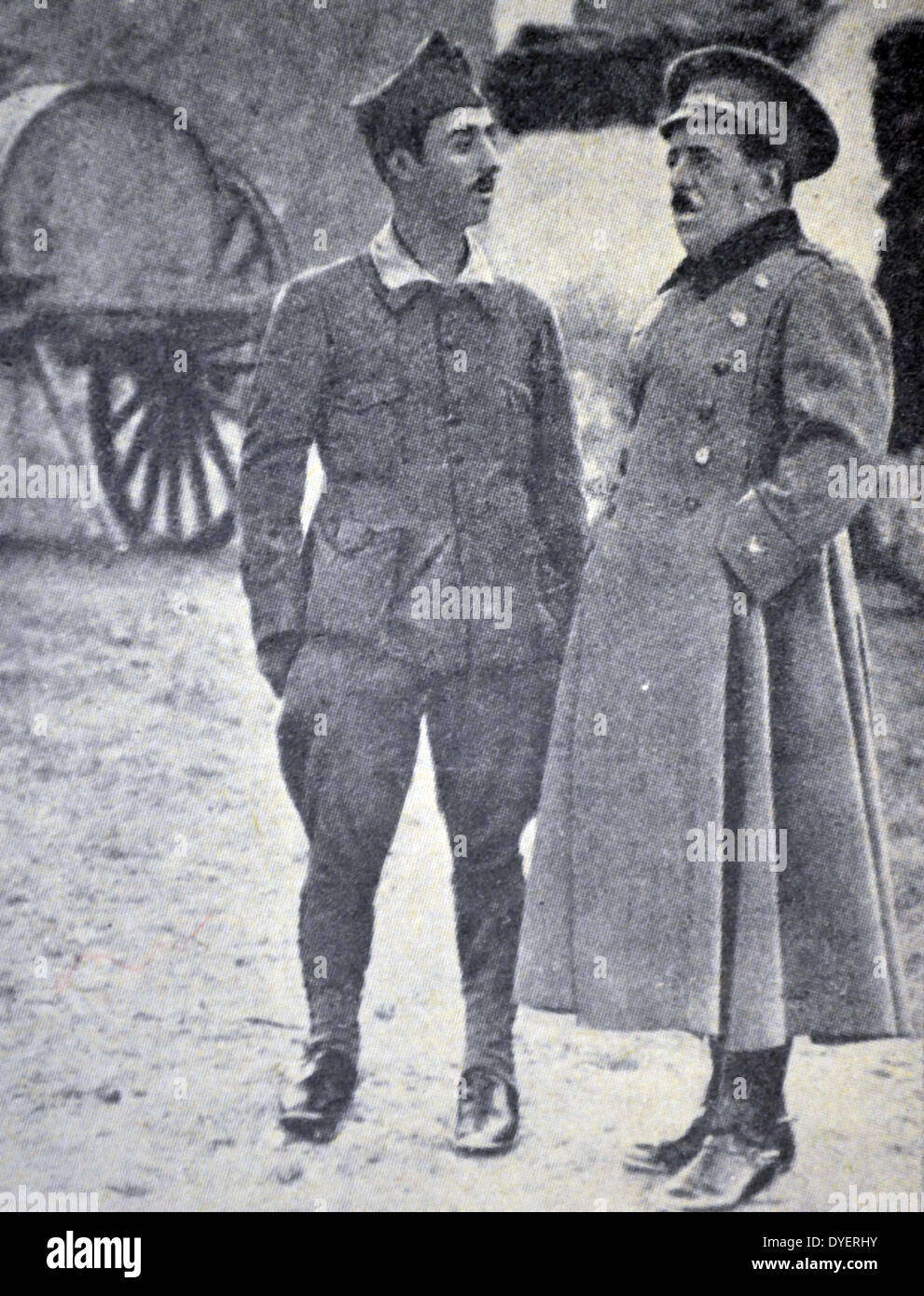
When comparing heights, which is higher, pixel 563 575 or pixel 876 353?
pixel 876 353

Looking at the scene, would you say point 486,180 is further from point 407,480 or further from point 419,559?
point 419,559

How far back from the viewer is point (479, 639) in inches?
157

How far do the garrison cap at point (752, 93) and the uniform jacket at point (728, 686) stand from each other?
0.23 meters

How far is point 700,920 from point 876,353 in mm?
1367

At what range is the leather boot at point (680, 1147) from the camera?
3.93 m

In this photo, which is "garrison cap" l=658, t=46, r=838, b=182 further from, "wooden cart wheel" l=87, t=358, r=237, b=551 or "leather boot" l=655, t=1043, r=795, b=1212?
Result: "leather boot" l=655, t=1043, r=795, b=1212

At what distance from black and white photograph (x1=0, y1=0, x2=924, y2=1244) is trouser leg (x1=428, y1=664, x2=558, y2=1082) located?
1 centimetres

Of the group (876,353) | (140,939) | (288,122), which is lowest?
(140,939)

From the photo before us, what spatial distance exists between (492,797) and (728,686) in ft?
2.01

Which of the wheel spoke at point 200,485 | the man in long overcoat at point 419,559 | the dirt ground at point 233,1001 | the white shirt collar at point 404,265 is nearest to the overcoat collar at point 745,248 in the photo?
the man in long overcoat at point 419,559

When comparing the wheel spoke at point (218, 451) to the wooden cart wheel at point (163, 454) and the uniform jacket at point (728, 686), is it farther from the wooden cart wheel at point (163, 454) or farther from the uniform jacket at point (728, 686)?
the uniform jacket at point (728, 686)

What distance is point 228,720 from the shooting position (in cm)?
407

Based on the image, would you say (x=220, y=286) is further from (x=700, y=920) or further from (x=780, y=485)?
(x=700, y=920)
